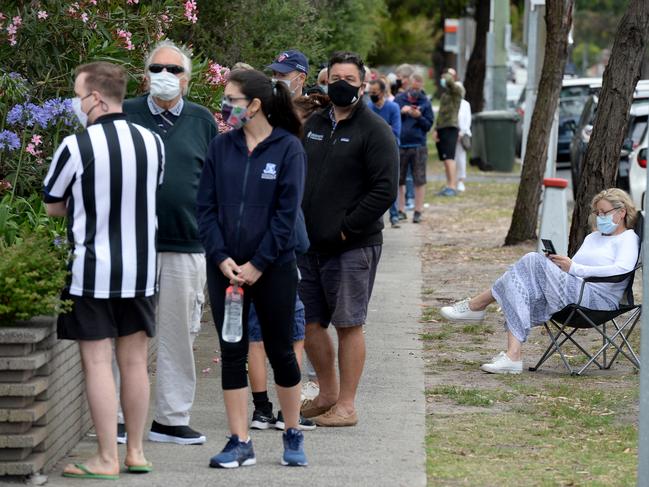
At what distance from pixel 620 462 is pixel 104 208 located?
268 centimetres

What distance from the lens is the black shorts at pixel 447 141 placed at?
20.6 meters

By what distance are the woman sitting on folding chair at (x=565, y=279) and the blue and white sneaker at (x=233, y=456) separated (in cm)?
286

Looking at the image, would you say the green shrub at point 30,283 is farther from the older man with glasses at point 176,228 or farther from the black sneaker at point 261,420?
the black sneaker at point 261,420

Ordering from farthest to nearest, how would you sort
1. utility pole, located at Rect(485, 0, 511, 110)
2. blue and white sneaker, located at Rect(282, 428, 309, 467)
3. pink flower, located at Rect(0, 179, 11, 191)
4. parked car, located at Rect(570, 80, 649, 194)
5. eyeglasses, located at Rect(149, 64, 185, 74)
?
utility pole, located at Rect(485, 0, 511, 110) < parked car, located at Rect(570, 80, 649, 194) < pink flower, located at Rect(0, 179, 11, 191) < eyeglasses, located at Rect(149, 64, 185, 74) < blue and white sneaker, located at Rect(282, 428, 309, 467)

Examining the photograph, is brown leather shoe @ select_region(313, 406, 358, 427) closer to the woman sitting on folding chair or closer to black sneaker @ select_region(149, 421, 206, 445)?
black sneaker @ select_region(149, 421, 206, 445)

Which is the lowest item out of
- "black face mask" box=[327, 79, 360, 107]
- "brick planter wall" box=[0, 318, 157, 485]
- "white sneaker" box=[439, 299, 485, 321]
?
"white sneaker" box=[439, 299, 485, 321]

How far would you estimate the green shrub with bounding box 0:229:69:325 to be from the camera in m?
5.75

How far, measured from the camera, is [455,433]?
7086mm

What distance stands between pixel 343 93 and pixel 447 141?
1379cm

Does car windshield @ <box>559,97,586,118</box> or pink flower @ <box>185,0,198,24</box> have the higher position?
pink flower @ <box>185,0,198,24</box>

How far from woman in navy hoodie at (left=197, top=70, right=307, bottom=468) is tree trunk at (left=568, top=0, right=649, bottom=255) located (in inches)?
206

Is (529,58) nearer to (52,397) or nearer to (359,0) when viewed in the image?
(359,0)

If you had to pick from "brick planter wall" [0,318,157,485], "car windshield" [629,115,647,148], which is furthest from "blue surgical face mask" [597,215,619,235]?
"car windshield" [629,115,647,148]

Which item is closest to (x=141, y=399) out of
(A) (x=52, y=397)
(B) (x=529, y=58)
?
(A) (x=52, y=397)
